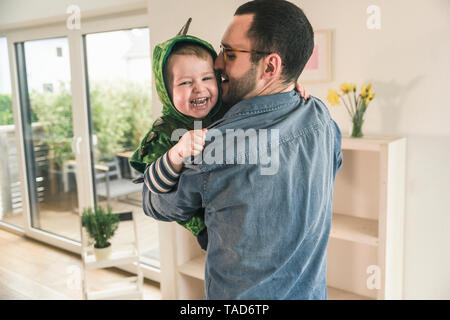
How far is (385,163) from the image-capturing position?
71.2 inches

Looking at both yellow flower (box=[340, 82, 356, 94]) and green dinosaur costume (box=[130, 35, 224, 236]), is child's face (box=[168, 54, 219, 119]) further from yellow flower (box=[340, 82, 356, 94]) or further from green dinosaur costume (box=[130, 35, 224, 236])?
yellow flower (box=[340, 82, 356, 94])

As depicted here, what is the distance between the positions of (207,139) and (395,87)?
4.92 ft

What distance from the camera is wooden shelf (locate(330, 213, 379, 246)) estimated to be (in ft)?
6.33

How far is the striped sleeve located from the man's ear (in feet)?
0.80

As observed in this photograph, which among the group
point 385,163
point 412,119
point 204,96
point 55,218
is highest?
point 204,96

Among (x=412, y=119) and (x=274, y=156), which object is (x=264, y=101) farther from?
(x=412, y=119)

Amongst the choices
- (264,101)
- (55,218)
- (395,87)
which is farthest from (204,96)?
(55,218)

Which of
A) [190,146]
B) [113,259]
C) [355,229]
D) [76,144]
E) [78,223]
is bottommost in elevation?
[78,223]

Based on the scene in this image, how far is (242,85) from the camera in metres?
0.82

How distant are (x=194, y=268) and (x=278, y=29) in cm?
211

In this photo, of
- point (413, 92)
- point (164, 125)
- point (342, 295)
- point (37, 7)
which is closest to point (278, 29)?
point (164, 125)

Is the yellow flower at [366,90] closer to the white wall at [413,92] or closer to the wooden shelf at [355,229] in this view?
the white wall at [413,92]

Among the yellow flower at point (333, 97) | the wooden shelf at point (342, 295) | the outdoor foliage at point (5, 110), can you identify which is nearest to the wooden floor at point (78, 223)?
the outdoor foliage at point (5, 110)

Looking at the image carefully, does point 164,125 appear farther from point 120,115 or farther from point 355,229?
point 120,115
